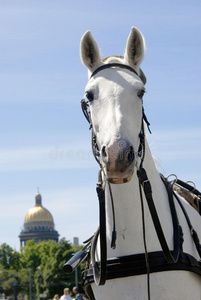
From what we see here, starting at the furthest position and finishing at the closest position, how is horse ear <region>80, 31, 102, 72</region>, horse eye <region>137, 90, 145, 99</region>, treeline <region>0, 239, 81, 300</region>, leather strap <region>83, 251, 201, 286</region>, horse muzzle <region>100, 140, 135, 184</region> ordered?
treeline <region>0, 239, 81, 300</region> → horse ear <region>80, 31, 102, 72</region> → leather strap <region>83, 251, 201, 286</region> → horse eye <region>137, 90, 145, 99</region> → horse muzzle <region>100, 140, 135, 184</region>

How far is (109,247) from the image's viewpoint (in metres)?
5.44

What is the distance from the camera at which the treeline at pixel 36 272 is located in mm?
83312

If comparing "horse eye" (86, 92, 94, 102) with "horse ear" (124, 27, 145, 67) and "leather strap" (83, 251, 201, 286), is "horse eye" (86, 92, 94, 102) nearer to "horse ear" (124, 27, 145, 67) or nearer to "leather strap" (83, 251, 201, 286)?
"horse ear" (124, 27, 145, 67)

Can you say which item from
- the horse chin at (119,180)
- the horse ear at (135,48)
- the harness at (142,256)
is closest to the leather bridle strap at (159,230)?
the harness at (142,256)

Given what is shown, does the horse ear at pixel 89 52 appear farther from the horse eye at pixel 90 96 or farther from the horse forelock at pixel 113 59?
the horse eye at pixel 90 96

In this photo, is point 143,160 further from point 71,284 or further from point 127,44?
point 71,284

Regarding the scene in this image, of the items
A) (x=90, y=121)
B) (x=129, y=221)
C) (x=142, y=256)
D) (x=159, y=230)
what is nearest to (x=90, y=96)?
(x=90, y=121)

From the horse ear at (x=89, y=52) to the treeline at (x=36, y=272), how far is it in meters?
75.1

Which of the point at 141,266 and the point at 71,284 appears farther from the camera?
the point at 71,284

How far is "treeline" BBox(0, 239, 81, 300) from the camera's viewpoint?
83312 millimetres

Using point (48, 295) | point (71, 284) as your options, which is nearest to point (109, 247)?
point (71, 284)

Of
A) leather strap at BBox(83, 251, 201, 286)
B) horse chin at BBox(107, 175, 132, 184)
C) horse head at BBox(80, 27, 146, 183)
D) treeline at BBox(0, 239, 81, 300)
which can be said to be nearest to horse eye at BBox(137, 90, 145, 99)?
horse head at BBox(80, 27, 146, 183)

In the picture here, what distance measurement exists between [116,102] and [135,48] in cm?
59

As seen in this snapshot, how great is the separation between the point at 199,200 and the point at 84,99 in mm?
1809
